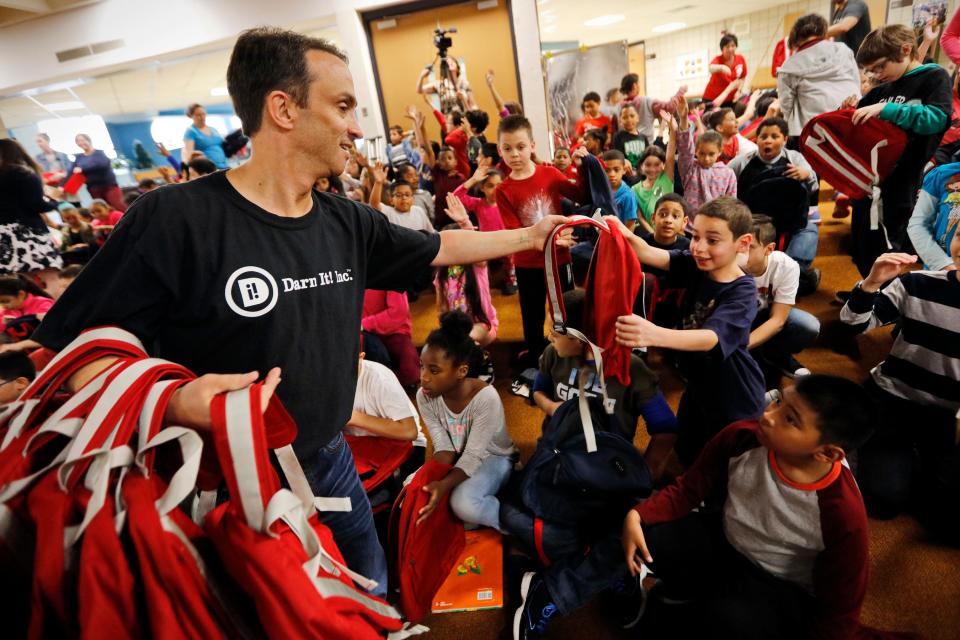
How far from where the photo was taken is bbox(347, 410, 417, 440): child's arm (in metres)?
1.92

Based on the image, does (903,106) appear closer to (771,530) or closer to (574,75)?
(771,530)

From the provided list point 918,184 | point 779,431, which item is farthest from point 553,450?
point 918,184

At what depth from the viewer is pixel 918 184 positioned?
286cm

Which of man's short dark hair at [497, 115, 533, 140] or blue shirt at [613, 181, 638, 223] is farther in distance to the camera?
blue shirt at [613, 181, 638, 223]

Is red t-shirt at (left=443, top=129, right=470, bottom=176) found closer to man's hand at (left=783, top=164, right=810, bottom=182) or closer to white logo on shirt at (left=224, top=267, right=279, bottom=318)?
man's hand at (left=783, top=164, right=810, bottom=182)

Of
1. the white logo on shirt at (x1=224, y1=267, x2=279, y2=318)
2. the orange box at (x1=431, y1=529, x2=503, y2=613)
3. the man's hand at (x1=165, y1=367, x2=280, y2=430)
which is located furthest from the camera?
the orange box at (x1=431, y1=529, x2=503, y2=613)

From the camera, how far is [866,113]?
2619mm

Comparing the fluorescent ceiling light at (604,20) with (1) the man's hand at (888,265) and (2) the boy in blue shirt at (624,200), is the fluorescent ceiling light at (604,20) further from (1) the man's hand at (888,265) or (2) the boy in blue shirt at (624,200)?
(1) the man's hand at (888,265)

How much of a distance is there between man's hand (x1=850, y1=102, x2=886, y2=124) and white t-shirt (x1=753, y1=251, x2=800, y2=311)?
93 cm

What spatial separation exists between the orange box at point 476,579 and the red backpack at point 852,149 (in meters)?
2.99

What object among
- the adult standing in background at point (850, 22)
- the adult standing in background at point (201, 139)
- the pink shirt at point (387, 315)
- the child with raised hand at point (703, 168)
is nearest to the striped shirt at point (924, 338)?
the child with raised hand at point (703, 168)

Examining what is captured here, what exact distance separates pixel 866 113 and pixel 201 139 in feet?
21.5

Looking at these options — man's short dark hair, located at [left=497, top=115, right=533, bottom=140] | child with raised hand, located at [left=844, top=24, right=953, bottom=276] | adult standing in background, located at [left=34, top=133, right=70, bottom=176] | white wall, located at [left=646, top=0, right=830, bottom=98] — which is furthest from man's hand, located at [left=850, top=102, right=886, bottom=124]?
adult standing in background, located at [left=34, top=133, right=70, bottom=176]

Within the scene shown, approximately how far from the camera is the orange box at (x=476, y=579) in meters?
1.73
